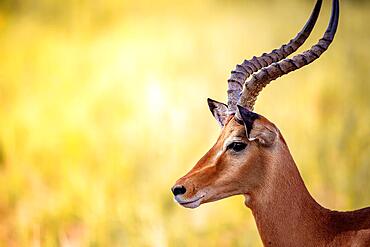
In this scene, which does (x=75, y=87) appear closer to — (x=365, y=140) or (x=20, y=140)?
(x=20, y=140)

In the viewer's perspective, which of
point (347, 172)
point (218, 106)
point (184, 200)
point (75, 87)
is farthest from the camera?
point (75, 87)

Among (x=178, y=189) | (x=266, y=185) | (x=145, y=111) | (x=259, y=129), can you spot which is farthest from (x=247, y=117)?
(x=145, y=111)

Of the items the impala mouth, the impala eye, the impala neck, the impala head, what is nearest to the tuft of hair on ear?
the impala head

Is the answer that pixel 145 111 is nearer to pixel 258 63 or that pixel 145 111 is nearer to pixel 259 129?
pixel 258 63

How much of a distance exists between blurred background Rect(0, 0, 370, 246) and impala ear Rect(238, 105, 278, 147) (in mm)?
4906

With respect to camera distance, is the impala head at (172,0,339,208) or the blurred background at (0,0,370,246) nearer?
the impala head at (172,0,339,208)

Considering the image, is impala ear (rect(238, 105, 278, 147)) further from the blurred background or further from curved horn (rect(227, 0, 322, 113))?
the blurred background

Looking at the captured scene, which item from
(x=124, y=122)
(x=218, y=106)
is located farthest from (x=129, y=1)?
(x=218, y=106)

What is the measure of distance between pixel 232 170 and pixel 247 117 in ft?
1.36

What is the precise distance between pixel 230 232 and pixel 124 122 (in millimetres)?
5812

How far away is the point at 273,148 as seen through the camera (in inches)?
269

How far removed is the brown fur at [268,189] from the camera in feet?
22.4

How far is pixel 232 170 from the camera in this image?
22.4 ft

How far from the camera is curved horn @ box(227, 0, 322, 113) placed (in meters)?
7.29
